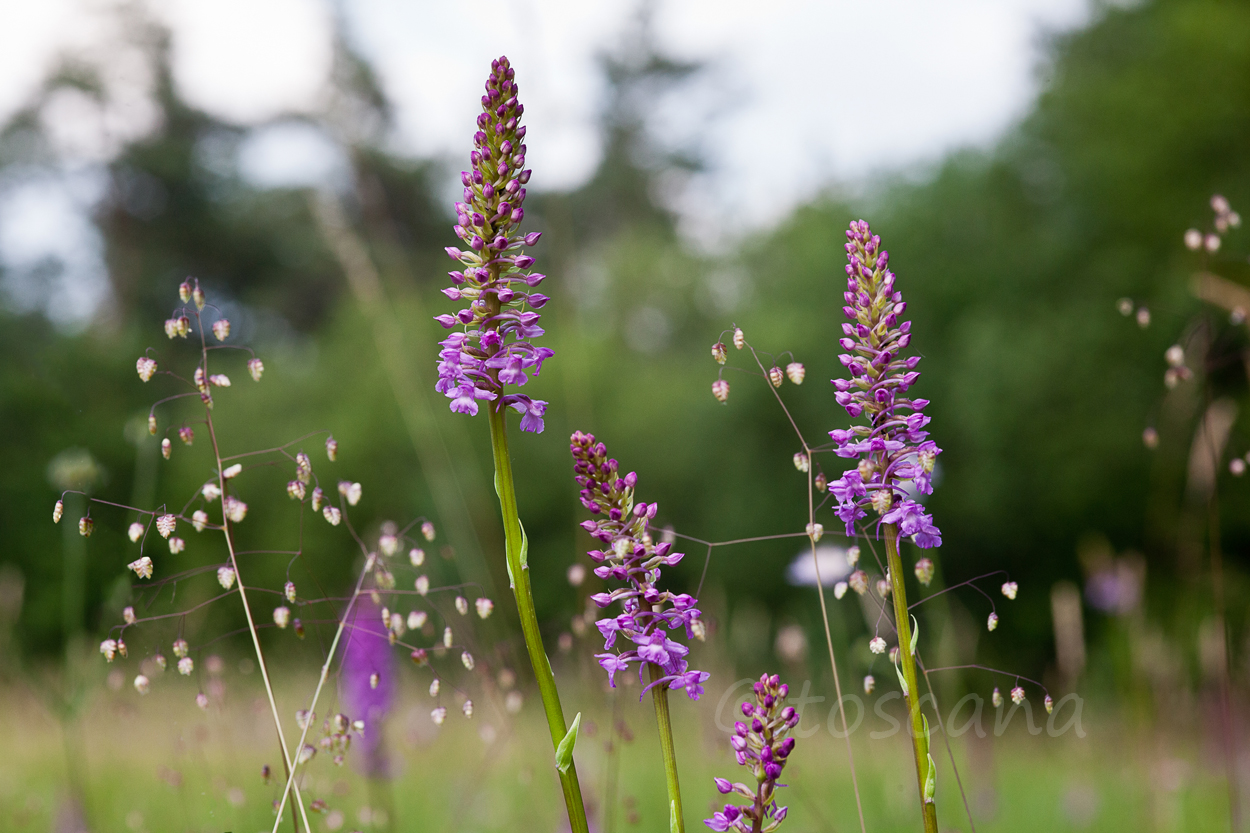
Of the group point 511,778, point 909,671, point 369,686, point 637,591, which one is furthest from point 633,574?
point 511,778

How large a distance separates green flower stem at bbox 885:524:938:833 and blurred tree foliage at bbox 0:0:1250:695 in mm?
13323

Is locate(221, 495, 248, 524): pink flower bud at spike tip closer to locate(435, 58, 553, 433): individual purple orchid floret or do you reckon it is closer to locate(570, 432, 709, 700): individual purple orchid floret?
locate(435, 58, 553, 433): individual purple orchid floret

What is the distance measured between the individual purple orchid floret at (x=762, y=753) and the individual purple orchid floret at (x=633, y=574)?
0.11 m

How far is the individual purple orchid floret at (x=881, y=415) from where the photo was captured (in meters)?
1.47

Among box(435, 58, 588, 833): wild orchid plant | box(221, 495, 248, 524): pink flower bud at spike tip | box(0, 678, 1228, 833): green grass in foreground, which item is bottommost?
box(0, 678, 1228, 833): green grass in foreground

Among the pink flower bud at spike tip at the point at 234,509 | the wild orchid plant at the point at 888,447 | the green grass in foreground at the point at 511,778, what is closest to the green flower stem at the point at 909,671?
the wild orchid plant at the point at 888,447

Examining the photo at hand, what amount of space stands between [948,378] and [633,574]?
801 inches

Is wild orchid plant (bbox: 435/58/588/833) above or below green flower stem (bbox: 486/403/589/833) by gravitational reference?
above

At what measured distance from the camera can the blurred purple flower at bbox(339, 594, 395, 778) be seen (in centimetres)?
310

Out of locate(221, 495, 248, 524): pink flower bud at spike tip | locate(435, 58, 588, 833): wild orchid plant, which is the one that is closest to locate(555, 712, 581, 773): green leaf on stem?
locate(435, 58, 588, 833): wild orchid plant

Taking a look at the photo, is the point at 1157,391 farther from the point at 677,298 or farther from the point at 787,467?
the point at 677,298

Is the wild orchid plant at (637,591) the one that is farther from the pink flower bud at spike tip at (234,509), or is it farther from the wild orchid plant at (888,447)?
the pink flower bud at spike tip at (234,509)

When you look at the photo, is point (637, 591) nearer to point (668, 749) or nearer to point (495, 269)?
point (668, 749)

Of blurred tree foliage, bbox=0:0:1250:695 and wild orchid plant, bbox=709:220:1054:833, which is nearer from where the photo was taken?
wild orchid plant, bbox=709:220:1054:833
